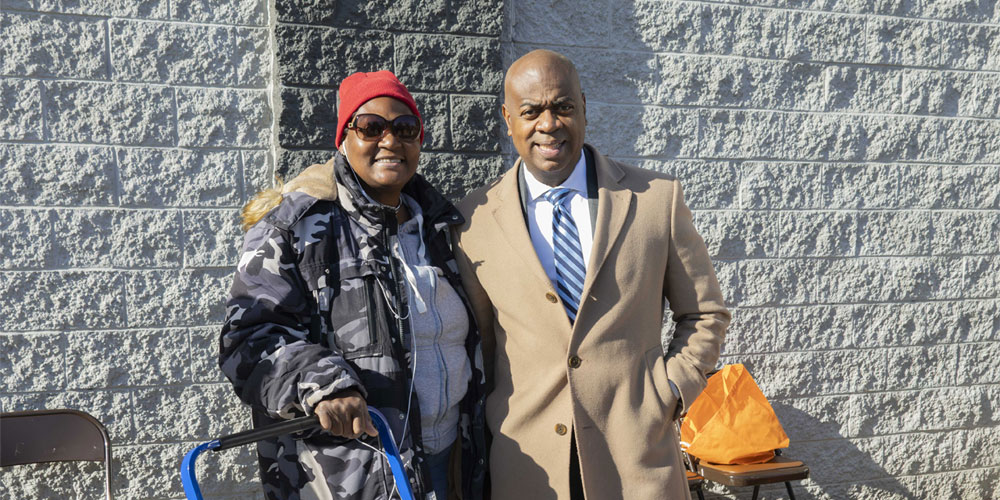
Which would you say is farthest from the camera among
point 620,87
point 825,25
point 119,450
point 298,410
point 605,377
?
point 825,25

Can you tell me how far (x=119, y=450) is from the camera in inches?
131

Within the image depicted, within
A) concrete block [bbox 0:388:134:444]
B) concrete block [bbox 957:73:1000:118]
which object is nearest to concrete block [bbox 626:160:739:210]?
concrete block [bbox 957:73:1000:118]

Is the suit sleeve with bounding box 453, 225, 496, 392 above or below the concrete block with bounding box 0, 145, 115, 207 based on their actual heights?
below

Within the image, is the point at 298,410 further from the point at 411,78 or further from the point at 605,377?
the point at 411,78

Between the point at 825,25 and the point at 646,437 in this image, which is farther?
the point at 825,25

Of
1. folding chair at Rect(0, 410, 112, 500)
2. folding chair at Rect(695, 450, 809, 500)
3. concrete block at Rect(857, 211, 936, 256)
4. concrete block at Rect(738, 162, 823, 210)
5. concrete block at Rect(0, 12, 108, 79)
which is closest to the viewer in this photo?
folding chair at Rect(0, 410, 112, 500)

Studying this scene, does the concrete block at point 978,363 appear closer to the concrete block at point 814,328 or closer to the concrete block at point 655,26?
the concrete block at point 814,328

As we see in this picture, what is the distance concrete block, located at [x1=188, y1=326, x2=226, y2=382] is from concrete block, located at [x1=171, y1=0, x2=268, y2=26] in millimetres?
1294

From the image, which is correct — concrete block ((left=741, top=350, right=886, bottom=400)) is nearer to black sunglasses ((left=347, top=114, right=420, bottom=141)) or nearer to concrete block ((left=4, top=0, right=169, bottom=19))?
black sunglasses ((left=347, top=114, right=420, bottom=141))

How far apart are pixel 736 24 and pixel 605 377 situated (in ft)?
7.84

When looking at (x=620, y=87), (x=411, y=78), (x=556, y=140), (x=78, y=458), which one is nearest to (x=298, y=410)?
(x=556, y=140)

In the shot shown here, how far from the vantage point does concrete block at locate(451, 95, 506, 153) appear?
11.7ft

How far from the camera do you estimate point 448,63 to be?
3537 millimetres

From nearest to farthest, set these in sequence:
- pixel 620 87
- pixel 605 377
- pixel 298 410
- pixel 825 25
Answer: pixel 298 410 < pixel 605 377 < pixel 620 87 < pixel 825 25
